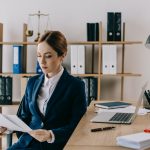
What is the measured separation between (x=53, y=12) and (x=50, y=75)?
7.35 feet

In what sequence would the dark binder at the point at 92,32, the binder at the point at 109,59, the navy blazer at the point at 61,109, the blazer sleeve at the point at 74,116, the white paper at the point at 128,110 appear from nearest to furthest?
the blazer sleeve at the point at 74,116, the navy blazer at the point at 61,109, the white paper at the point at 128,110, the binder at the point at 109,59, the dark binder at the point at 92,32

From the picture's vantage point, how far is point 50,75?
214cm

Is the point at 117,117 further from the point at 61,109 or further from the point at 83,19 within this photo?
the point at 83,19

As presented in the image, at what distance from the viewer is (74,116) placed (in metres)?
2.01

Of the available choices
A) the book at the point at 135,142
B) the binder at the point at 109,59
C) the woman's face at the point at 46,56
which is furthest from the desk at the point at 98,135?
the binder at the point at 109,59

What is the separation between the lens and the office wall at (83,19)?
413 centimetres

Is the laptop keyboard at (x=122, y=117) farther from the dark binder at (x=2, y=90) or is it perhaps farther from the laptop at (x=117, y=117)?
the dark binder at (x=2, y=90)

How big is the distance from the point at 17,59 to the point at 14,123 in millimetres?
2248

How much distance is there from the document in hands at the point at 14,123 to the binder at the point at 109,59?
2.13 meters

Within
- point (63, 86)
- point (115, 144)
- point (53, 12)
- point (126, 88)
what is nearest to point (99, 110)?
point (63, 86)

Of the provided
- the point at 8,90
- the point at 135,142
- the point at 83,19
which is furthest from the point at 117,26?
the point at 135,142

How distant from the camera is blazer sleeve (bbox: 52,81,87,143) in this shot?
6.26 ft

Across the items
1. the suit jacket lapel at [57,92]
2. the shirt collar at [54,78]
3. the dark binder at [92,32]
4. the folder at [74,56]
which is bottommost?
the suit jacket lapel at [57,92]

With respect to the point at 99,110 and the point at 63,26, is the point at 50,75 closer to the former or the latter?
the point at 99,110
